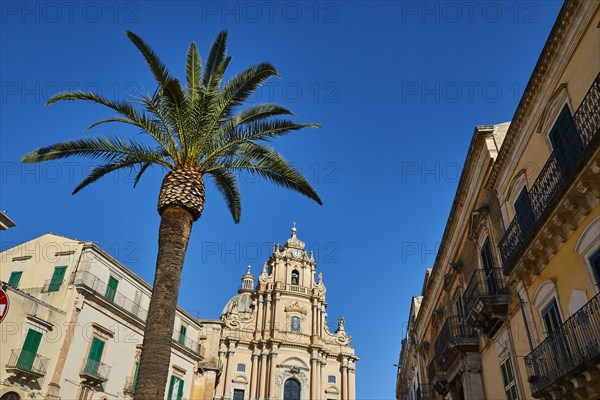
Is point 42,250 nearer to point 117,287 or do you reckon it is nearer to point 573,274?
point 117,287

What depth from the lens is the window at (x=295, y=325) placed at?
50.2 metres

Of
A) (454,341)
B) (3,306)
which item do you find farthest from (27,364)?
(454,341)

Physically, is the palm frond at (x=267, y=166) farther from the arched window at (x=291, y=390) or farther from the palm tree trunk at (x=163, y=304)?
the arched window at (x=291, y=390)

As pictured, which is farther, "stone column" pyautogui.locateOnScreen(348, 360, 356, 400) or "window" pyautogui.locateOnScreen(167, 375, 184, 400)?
"stone column" pyautogui.locateOnScreen(348, 360, 356, 400)

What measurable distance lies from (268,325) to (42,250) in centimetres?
2928

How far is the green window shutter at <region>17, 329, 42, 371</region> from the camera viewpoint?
19.1m

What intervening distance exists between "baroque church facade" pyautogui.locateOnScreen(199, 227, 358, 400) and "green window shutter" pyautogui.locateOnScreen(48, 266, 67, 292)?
2550 cm

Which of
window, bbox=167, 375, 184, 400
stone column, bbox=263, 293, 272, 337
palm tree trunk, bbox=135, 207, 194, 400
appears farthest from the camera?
stone column, bbox=263, 293, 272, 337

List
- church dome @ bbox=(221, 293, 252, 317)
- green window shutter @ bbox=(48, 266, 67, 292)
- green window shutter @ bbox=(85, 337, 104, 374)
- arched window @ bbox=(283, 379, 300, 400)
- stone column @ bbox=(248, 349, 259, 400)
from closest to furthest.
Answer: green window shutter @ bbox=(85, 337, 104, 374), green window shutter @ bbox=(48, 266, 67, 292), stone column @ bbox=(248, 349, 259, 400), arched window @ bbox=(283, 379, 300, 400), church dome @ bbox=(221, 293, 252, 317)

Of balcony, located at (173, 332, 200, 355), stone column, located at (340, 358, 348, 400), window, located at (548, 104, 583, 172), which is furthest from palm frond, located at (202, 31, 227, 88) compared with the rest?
stone column, located at (340, 358, 348, 400)

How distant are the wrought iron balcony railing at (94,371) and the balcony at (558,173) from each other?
18756 millimetres

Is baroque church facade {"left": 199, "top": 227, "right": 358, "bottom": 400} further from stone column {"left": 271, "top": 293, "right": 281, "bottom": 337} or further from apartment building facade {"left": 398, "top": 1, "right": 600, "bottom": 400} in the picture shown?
apartment building facade {"left": 398, "top": 1, "right": 600, "bottom": 400}

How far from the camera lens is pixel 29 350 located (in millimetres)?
19594

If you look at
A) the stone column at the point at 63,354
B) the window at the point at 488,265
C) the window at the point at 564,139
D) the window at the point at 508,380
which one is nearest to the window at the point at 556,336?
the window at the point at 508,380
